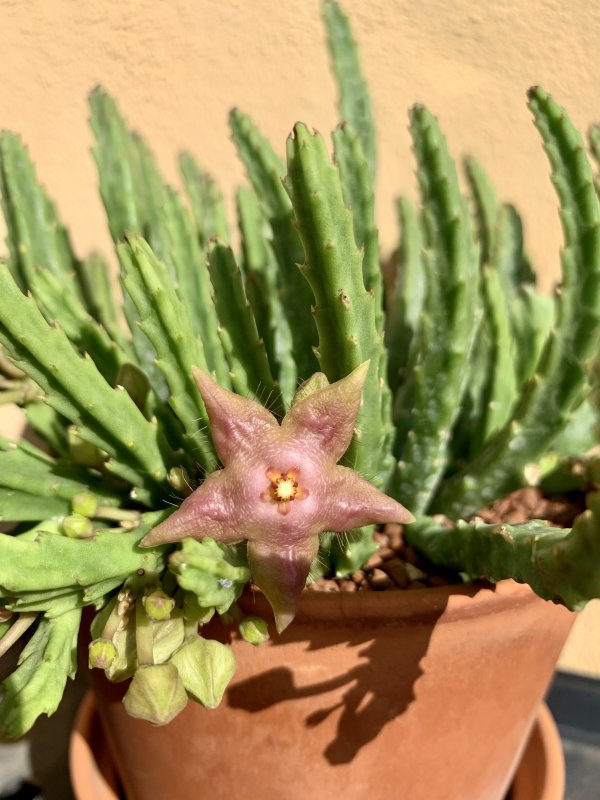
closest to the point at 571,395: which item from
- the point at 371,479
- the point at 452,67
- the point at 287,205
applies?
the point at 371,479

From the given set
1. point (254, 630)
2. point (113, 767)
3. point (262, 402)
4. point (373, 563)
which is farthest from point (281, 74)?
point (113, 767)

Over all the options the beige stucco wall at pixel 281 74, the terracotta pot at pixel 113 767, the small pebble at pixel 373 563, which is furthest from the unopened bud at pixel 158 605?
the beige stucco wall at pixel 281 74

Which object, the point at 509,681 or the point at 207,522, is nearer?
the point at 207,522

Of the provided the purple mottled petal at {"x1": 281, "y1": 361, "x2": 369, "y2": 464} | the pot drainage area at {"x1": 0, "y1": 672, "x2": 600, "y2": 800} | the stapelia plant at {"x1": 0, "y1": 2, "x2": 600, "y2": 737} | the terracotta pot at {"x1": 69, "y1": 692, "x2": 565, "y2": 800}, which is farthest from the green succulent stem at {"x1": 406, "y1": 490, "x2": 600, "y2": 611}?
the pot drainage area at {"x1": 0, "y1": 672, "x2": 600, "y2": 800}

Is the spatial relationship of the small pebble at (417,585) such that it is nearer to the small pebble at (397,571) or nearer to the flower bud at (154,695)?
the small pebble at (397,571)

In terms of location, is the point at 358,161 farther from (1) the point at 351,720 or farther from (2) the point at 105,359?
(1) the point at 351,720

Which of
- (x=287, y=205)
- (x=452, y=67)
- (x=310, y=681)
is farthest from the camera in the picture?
(x=452, y=67)
